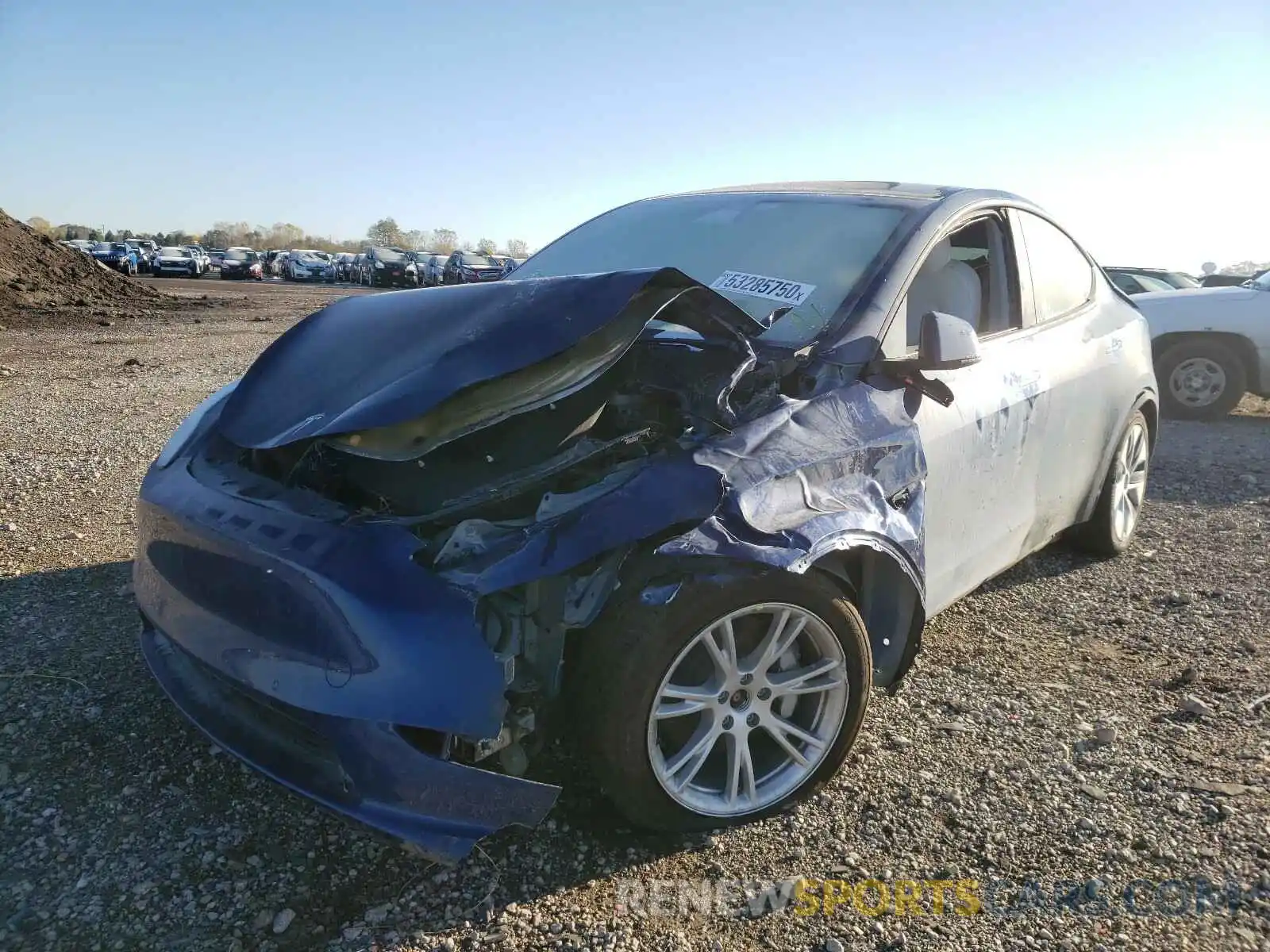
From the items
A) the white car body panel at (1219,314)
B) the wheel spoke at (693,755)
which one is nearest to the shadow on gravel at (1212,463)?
the white car body panel at (1219,314)

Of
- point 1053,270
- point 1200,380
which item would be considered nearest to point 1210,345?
point 1200,380

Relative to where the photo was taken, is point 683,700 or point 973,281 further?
point 973,281

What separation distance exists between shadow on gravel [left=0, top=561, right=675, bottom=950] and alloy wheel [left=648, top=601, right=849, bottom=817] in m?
0.21

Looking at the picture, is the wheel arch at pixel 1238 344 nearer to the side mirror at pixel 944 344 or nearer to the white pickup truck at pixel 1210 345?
the white pickup truck at pixel 1210 345

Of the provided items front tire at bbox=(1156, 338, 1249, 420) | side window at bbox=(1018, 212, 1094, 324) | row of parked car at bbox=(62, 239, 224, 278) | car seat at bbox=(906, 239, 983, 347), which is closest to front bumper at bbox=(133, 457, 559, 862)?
car seat at bbox=(906, 239, 983, 347)

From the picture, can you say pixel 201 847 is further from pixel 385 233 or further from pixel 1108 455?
pixel 385 233

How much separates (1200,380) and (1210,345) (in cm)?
34

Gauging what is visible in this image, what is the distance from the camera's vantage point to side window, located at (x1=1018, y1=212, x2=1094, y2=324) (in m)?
3.83

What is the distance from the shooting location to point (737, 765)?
2492 mm

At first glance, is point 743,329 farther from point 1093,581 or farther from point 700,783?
point 1093,581

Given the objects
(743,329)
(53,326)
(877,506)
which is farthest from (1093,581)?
(53,326)

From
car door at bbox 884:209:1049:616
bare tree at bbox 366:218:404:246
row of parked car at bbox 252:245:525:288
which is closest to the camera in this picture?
car door at bbox 884:209:1049:616

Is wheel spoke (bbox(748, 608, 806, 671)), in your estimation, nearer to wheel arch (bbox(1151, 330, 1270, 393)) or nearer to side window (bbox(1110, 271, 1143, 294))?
wheel arch (bbox(1151, 330, 1270, 393))

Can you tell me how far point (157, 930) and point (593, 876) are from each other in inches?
40.9
